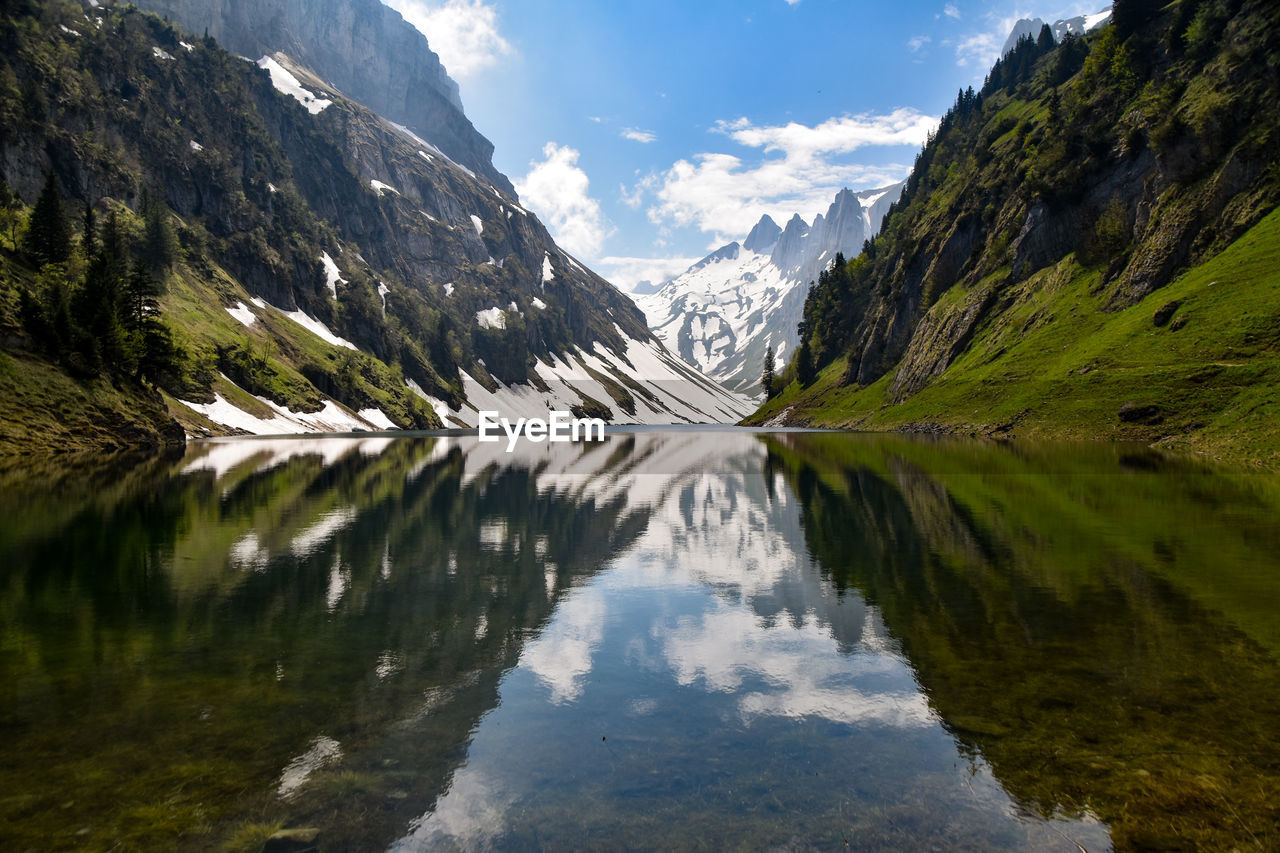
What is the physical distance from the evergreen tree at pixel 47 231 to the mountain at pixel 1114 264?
120 m

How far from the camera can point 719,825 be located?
6.86 metres

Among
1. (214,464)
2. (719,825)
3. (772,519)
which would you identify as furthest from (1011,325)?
(719,825)

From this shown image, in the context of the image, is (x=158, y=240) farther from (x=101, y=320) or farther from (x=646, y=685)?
(x=646, y=685)

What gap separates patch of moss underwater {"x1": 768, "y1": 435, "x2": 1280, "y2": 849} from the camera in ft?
23.7

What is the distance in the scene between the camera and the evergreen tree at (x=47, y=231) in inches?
3378

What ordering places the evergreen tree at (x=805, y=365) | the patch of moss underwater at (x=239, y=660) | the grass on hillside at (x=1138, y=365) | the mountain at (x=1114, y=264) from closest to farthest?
1. the patch of moss underwater at (x=239, y=660)
2. the grass on hillside at (x=1138, y=365)
3. the mountain at (x=1114, y=264)
4. the evergreen tree at (x=805, y=365)

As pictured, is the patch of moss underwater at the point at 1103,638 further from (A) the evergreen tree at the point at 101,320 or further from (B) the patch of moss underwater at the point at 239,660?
(A) the evergreen tree at the point at 101,320

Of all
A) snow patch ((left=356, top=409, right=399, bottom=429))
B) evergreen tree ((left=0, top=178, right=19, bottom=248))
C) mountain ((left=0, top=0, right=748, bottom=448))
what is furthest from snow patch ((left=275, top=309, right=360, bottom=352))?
evergreen tree ((left=0, top=178, right=19, bottom=248))

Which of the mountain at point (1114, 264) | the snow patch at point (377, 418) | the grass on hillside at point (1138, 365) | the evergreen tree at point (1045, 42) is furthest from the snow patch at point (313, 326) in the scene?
the evergreen tree at point (1045, 42)

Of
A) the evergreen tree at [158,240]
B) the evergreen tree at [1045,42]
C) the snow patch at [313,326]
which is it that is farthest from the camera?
the evergreen tree at [1045,42]

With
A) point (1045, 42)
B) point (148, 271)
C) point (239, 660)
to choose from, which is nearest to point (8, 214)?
point (148, 271)

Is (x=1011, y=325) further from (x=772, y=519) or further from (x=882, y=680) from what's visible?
(x=882, y=680)

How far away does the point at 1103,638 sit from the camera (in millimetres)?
12094

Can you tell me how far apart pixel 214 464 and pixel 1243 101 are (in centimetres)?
11213
